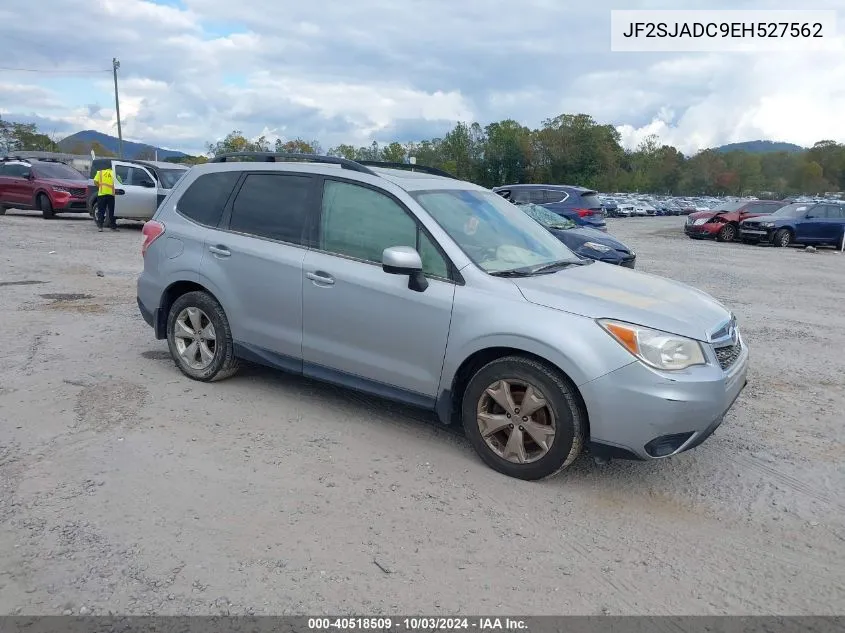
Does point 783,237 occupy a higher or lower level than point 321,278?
lower

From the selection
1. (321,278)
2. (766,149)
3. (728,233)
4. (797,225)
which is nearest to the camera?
(321,278)

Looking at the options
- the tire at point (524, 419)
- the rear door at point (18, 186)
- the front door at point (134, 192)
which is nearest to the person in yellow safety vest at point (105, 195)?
the front door at point (134, 192)

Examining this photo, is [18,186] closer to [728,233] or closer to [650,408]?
[650,408]

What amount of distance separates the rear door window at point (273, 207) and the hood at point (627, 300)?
176cm

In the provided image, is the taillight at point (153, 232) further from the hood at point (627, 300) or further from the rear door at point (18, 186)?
the rear door at point (18, 186)

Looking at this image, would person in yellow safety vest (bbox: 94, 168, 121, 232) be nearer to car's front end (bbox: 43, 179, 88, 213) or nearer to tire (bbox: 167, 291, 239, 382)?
car's front end (bbox: 43, 179, 88, 213)

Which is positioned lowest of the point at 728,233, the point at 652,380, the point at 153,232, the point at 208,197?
the point at 728,233

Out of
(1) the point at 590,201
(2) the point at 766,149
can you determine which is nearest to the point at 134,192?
(1) the point at 590,201

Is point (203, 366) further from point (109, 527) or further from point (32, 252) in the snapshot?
point (32, 252)

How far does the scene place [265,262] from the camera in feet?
16.1

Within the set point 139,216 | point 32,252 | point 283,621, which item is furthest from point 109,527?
point 139,216

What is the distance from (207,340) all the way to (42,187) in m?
17.5

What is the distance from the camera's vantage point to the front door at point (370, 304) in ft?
13.8

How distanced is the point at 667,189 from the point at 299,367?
397 feet
